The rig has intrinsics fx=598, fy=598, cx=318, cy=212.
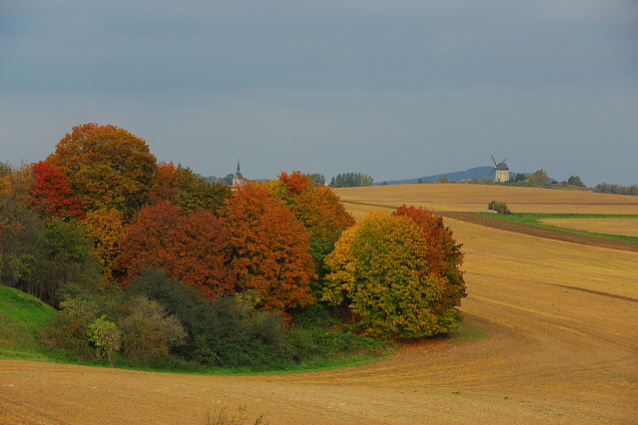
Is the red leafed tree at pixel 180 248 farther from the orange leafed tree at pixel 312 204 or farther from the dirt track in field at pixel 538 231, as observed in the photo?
the dirt track in field at pixel 538 231

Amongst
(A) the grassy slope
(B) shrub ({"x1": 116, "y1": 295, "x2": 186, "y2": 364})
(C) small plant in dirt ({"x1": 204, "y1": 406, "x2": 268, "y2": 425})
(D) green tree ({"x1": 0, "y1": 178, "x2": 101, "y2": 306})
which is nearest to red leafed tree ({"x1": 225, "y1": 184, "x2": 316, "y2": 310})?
(B) shrub ({"x1": 116, "y1": 295, "x2": 186, "y2": 364})

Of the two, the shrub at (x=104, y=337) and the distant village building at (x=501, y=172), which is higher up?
the distant village building at (x=501, y=172)

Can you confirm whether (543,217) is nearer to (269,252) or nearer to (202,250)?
(269,252)

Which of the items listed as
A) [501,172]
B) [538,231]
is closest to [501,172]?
[501,172]

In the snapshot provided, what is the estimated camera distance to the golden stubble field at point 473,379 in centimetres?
1706

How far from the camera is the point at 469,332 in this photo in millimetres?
41031

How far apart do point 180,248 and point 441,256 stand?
17121 mm

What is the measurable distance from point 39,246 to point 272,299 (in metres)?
14.6

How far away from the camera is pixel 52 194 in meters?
40.3

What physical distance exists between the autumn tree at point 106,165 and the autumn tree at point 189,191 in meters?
1.74

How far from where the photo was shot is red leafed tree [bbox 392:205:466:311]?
39750 mm

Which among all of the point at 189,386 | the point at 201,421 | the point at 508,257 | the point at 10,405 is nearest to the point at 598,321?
the point at 508,257

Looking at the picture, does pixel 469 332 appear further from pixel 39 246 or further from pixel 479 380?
pixel 39 246

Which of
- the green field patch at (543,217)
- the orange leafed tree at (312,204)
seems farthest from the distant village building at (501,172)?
the orange leafed tree at (312,204)
